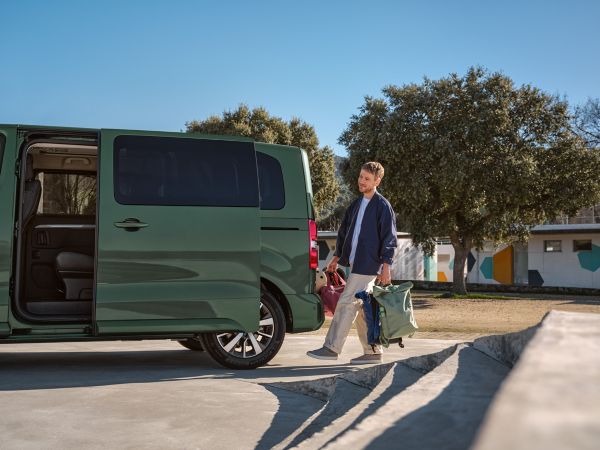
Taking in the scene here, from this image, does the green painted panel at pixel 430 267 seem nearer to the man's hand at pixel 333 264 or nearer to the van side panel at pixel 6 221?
the man's hand at pixel 333 264

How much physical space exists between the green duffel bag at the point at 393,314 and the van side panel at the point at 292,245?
701 millimetres

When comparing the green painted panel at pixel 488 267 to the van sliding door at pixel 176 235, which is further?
the green painted panel at pixel 488 267

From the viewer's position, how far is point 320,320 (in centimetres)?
737

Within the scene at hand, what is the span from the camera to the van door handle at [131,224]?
6.69 m

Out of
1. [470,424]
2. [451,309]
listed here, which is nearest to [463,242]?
[451,309]

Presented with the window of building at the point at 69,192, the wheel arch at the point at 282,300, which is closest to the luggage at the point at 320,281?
the wheel arch at the point at 282,300

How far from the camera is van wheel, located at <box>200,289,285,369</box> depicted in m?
7.07

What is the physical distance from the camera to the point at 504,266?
1777 inches

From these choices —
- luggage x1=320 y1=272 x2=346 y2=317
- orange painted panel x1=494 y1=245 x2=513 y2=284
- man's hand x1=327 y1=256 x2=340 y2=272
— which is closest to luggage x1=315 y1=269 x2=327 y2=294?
luggage x1=320 y1=272 x2=346 y2=317

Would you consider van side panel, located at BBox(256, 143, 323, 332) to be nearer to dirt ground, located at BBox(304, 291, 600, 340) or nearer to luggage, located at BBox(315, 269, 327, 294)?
luggage, located at BBox(315, 269, 327, 294)

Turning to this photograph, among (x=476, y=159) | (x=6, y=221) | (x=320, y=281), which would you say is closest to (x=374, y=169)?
(x=320, y=281)

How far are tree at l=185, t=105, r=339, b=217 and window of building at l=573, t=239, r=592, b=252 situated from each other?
14491 mm

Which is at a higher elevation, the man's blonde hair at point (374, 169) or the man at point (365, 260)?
the man's blonde hair at point (374, 169)

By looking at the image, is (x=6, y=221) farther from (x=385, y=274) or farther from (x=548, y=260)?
(x=548, y=260)
